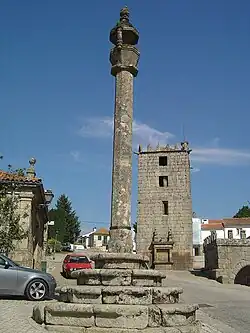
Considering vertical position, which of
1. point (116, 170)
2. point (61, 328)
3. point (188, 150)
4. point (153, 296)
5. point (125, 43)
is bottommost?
point (61, 328)

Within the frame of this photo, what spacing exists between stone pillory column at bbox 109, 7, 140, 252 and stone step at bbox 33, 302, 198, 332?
2057mm

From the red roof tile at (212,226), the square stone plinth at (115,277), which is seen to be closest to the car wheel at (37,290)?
the square stone plinth at (115,277)

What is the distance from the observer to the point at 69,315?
6.22 meters

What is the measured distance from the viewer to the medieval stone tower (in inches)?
1421

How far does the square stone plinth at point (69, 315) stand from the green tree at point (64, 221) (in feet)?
190

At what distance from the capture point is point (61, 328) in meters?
6.12

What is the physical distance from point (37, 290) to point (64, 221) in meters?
59.8

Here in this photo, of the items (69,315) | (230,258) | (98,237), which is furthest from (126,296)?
(98,237)

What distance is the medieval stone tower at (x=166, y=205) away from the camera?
36.1m

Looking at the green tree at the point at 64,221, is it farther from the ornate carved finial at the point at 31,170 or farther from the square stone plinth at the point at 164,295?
the square stone plinth at the point at 164,295

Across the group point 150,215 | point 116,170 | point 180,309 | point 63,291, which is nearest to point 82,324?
point 63,291

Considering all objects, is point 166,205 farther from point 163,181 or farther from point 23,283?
point 23,283

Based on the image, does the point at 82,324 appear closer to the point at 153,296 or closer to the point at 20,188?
the point at 153,296

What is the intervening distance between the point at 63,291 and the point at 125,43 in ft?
19.9
